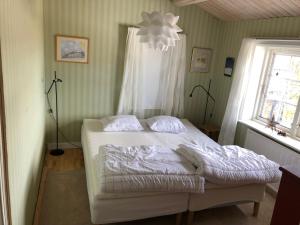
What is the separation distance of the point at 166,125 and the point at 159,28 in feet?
5.76

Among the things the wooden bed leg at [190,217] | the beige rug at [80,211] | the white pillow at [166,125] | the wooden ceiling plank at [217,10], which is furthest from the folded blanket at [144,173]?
the wooden ceiling plank at [217,10]

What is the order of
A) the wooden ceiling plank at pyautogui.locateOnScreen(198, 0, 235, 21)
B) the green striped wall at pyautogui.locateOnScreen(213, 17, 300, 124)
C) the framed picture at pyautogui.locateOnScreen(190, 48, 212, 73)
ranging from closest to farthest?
the green striped wall at pyautogui.locateOnScreen(213, 17, 300, 124), the wooden ceiling plank at pyautogui.locateOnScreen(198, 0, 235, 21), the framed picture at pyautogui.locateOnScreen(190, 48, 212, 73)

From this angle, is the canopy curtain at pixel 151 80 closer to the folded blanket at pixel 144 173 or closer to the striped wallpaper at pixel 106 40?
the striped wallpaper at pixel 106 40

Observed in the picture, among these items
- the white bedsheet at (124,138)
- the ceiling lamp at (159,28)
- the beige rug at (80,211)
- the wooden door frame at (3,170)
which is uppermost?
the ceiling lamp at (159,28)

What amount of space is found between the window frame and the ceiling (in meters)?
0.50

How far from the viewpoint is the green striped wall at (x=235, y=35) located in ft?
10.6

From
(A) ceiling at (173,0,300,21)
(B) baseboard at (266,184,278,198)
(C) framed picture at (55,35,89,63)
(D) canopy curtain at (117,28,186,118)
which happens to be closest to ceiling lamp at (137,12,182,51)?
(A) ceiling at (173,0,300,21)

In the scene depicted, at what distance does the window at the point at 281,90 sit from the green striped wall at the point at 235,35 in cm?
34

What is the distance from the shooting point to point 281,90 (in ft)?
11.9

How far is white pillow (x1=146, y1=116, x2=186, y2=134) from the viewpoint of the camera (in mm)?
3922

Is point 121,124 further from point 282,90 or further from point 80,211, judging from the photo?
point 282,90

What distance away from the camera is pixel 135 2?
3.92 meters

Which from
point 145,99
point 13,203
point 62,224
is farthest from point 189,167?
point 145,99

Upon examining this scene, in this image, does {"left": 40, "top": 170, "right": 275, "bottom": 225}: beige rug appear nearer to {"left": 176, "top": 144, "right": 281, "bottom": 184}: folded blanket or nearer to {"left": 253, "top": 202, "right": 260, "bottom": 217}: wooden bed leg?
{"left": 253, "top": 202, "right": 260, "bottom": 217}: wooden bed leg
